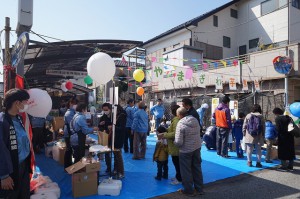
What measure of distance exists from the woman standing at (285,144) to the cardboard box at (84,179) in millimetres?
4838

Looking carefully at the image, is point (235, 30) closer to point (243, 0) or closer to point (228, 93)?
point (243, 0)

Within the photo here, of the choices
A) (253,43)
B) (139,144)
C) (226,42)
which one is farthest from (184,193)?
(226,42)

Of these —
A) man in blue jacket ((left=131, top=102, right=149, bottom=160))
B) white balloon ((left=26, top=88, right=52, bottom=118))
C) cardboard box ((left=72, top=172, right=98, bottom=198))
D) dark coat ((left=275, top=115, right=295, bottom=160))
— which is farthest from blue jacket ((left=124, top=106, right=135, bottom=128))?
dark coat ((left=275, top=115, right=295, bottom=160))

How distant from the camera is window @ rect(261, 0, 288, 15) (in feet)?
52.7

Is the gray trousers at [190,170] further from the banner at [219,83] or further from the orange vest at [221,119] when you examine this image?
the banner at [219,83]

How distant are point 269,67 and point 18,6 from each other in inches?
398

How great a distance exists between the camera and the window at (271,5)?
16078 millimetres

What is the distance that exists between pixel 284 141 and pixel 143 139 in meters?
4.01

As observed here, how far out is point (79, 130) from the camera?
16.8ft

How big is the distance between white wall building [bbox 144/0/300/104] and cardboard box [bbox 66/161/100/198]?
9367mm

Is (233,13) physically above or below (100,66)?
above

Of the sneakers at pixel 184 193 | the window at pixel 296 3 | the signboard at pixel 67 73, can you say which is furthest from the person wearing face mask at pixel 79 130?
the window at pixel 296 3

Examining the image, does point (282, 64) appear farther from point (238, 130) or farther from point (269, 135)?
point (269, 135)

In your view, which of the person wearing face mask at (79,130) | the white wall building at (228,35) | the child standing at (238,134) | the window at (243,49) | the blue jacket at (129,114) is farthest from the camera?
the window at (243,49)
